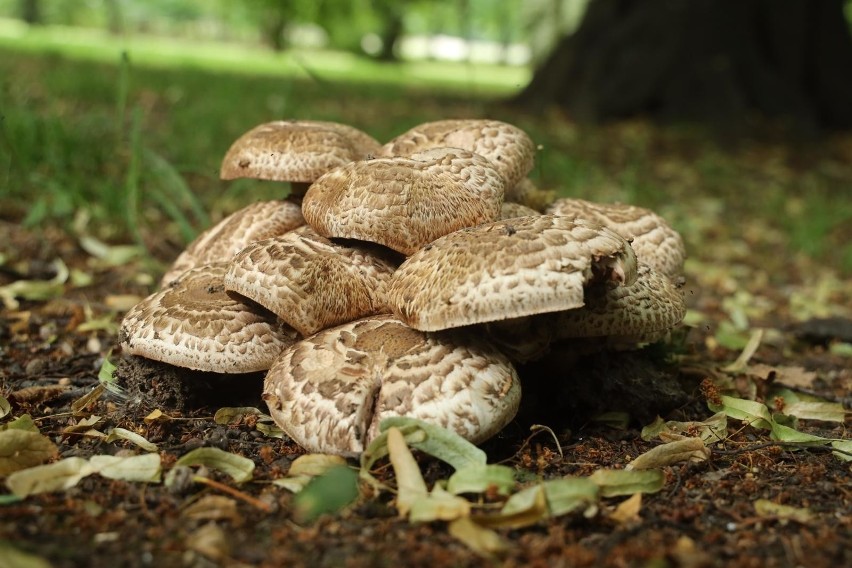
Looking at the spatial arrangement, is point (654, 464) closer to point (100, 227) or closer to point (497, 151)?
point (497, 151)

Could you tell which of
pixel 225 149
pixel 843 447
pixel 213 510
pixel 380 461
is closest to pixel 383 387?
pixel 380 461

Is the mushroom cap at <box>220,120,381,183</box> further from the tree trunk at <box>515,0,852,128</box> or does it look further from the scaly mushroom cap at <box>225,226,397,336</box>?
the tree trunk at <box>515,0,852,128</box>

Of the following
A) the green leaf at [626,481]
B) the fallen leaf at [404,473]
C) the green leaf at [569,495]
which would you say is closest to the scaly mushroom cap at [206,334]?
the fallen leaf at [404,473]

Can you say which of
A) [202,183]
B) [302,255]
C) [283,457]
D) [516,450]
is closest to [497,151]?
[302,255]

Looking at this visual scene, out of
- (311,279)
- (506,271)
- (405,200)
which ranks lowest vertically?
(311,279)

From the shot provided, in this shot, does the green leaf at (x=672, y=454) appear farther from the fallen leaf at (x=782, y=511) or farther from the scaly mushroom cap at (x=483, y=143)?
the scaly mushroom cap at (x=483, y=143)

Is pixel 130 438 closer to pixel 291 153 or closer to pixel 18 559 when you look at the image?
pixel 18 559
